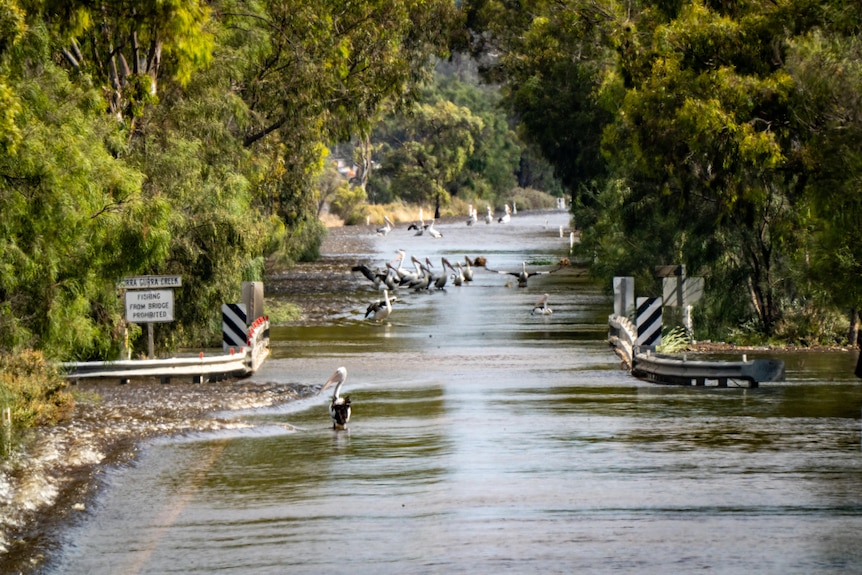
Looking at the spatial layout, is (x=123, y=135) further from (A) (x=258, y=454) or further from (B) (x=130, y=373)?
(A) (x=258, y=454)

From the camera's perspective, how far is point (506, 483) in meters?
14.2

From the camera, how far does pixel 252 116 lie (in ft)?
116

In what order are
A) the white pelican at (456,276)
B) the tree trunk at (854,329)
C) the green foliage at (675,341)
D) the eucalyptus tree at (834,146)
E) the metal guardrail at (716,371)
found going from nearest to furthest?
the eucalyptus tree at (834,146) → the metal guardrail at (716,371) → the green foliage at (675,341) → the tree trunk at (854,329) → the white pelican at (456,276)

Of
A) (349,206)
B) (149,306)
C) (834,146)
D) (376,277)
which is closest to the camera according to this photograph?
(834,146)

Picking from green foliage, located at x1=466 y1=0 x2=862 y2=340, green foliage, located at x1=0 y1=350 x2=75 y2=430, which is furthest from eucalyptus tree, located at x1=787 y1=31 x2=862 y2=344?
green foliage, located at x1=0 y1=350 x2=75 y2=430

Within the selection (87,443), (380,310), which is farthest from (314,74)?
(87,443)

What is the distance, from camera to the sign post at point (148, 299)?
74.5 feet

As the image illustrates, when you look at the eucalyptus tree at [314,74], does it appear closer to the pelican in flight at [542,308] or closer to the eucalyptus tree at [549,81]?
the eucalyptus tree at [549,81]

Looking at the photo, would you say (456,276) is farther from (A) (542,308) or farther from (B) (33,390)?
(B) (33,390)

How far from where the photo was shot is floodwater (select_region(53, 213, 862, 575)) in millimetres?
11188

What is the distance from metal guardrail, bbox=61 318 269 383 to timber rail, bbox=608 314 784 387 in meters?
6.18

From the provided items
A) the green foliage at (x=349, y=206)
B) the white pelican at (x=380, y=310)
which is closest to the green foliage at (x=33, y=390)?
the white pelican at (x=380, y=310)

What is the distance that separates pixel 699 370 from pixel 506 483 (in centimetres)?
855

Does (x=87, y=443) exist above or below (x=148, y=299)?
below
